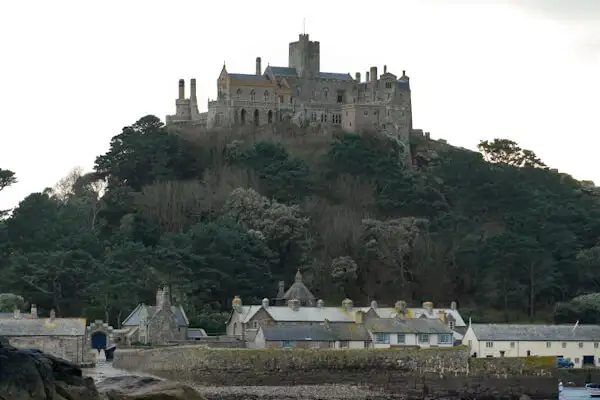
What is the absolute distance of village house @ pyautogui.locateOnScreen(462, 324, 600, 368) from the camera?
60.6 metres

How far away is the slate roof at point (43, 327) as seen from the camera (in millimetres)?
59094

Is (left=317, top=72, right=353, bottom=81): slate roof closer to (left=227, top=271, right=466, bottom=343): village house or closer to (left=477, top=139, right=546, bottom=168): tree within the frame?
(left=477, top=139, right=546, bottom=168): tree

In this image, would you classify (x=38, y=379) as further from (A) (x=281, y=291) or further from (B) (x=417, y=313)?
(A) (x=281, y=291)

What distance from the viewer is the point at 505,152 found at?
98.3 metres

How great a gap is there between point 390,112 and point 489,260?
25764 millimetres

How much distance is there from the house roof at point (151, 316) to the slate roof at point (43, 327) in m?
4.04

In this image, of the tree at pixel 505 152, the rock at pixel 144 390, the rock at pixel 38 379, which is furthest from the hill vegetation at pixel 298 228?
the rock at pixel 38 379

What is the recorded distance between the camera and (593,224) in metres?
83.8

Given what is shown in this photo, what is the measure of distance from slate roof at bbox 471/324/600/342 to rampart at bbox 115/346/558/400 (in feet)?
11.0

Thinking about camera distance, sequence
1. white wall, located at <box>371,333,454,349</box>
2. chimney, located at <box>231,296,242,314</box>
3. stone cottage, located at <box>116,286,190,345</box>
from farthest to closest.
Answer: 1. chimney, located at <box>231,296,242,314</box>
2. stone cottage, located at <box>116,286,190,345</box>
3. white wall, located at <box>371,333,454,349</box>

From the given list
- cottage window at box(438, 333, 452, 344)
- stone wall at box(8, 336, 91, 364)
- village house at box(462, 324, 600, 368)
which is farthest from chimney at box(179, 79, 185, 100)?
village house at box(462, 324, 600, 368)

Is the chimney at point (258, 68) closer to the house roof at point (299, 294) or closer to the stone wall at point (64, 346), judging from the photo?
the house roof at point (299, 294)

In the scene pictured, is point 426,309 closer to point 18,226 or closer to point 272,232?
point 272,232

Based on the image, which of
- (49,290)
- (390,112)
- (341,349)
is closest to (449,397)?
(341,349)
